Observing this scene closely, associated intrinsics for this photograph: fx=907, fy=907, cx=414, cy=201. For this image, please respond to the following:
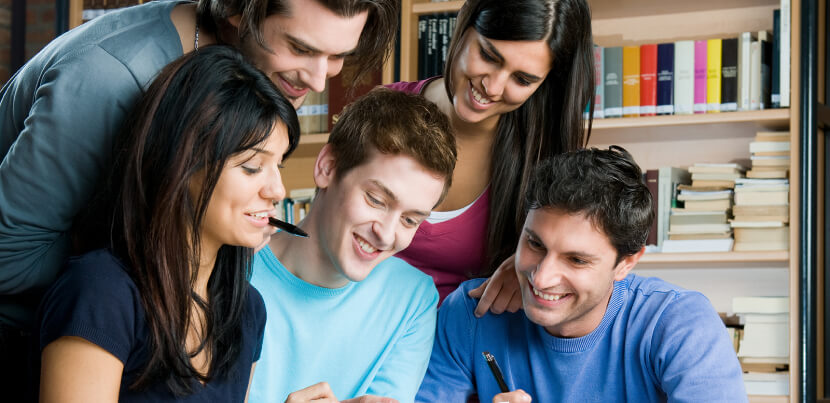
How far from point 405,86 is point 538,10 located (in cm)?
45

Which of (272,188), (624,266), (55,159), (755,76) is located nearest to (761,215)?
(755,76)

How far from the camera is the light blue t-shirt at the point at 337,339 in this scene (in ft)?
5.40

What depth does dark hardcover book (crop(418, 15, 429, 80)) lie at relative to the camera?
323cm

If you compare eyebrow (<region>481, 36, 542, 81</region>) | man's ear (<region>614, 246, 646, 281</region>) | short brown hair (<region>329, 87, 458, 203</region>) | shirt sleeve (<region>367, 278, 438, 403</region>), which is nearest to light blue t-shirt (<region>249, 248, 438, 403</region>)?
shirt sleeve (<region>367, 278, 438, 403</region>)

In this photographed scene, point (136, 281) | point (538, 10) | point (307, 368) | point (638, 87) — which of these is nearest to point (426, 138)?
point (538, 10)

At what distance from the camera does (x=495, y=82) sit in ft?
5.68

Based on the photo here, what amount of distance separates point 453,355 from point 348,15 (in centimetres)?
77

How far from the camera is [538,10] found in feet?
5.52

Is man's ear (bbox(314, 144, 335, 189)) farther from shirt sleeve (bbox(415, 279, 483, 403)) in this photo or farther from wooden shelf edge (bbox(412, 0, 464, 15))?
wooden shelf edge (bbox(412, 0, 464, 15))

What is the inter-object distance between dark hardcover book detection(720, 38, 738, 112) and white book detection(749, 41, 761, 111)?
0.05m

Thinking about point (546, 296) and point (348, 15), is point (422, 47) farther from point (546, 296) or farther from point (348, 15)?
point (348, 15)

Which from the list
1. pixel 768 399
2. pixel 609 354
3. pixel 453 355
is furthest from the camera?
pixel 768 399

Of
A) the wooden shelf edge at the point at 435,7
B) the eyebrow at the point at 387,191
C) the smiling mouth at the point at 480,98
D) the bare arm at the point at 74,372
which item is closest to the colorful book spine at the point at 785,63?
the wooden shelf edge at the point at 435,7

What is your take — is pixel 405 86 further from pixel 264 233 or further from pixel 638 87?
pixel 638 87
